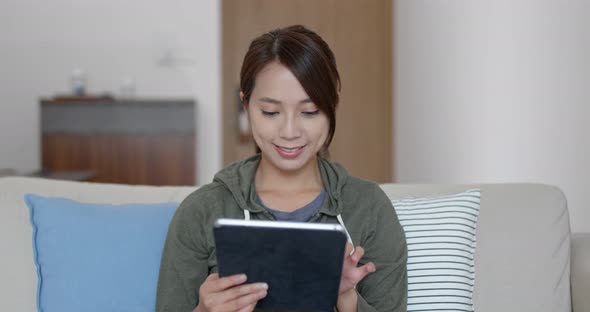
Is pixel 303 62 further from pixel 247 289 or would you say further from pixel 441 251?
pixel 441 251

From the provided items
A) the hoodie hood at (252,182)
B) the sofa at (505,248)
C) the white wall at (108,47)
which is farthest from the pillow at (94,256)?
the white wall at (108,47)

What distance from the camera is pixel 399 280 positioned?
1.45 metres

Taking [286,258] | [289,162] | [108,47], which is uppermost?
[108,47]

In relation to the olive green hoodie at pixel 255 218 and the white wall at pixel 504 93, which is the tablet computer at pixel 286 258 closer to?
the olive green hoodie at pixel 255 218

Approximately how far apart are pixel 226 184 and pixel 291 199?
139 mm

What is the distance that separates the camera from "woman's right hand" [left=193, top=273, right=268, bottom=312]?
1187 mm

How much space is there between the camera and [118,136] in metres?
5.37

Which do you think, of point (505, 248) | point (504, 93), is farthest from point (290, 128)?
point (504, 93)

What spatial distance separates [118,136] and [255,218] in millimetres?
4069

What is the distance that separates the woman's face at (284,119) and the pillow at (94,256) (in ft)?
1.25

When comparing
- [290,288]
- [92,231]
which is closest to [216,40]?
[92,231]

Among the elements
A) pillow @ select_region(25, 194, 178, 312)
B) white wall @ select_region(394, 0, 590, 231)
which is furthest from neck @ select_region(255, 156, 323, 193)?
white wall @ select_region(394, 0, 590, 231)

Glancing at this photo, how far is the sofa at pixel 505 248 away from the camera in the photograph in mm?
1705

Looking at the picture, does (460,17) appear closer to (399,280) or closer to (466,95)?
(466,95)
